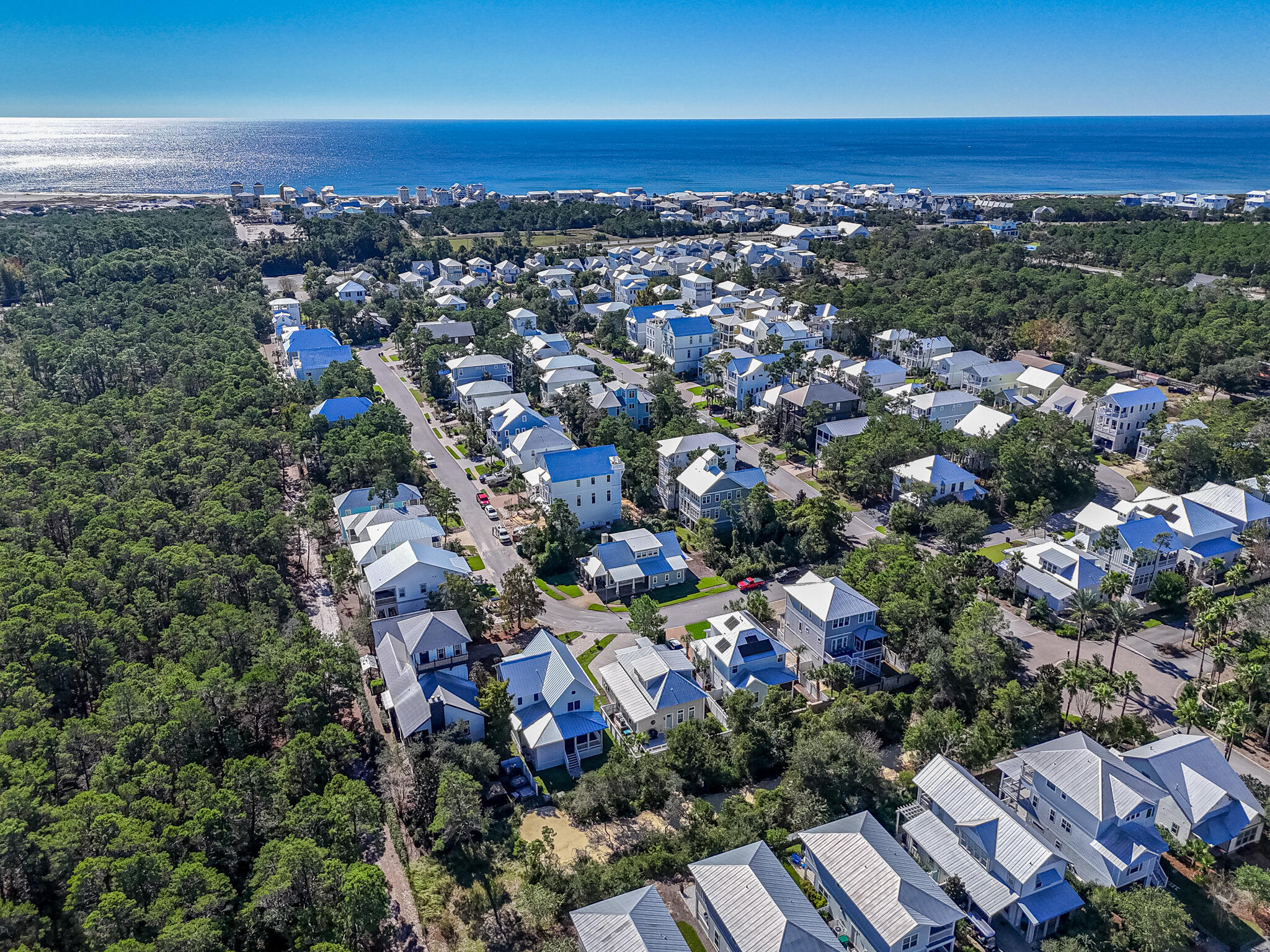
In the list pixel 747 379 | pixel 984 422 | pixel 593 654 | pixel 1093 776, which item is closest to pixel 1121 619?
pixel 1093 776

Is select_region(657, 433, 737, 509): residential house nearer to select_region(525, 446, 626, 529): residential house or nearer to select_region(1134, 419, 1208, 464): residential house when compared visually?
select_region(525, 446, 626, 529): residential house

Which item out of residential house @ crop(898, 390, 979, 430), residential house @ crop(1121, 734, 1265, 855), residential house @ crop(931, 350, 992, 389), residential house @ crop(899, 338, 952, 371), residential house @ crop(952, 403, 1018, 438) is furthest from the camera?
residential house @ crop(899, 338, 952, 371)

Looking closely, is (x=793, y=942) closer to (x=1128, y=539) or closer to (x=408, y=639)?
(x=408, y=639)

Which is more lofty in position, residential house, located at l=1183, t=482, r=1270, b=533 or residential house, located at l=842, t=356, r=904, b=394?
residential house, located at l=842, t=356, r=904, b=394

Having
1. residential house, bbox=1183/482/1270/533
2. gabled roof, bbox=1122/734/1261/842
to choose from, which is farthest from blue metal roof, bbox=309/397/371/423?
residential house, bbox=1183/482/1270/533

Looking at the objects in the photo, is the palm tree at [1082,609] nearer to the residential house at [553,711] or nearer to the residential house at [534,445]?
the residential house at [553,711]

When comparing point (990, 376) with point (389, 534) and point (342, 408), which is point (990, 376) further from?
point (342, 408)

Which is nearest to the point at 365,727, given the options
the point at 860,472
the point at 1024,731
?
the point at 1024,731
